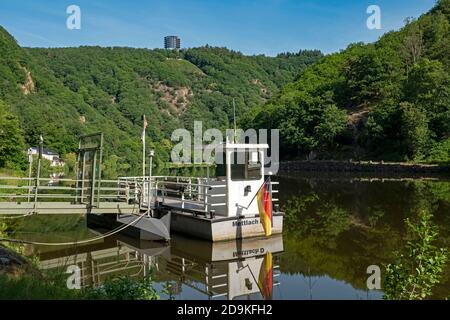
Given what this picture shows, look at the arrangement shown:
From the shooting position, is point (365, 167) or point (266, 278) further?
point (365, 167)

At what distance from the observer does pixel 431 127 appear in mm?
70125

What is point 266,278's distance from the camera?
12664 mm

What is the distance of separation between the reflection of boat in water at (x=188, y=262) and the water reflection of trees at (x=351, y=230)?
958 mm

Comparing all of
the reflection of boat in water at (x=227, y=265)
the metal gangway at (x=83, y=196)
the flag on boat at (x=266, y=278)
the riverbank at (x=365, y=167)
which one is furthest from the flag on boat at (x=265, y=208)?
the riverbank at (x=365, y=167)

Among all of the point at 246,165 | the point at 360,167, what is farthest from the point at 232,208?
the point at 360,167

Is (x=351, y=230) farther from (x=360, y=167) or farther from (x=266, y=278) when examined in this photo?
(x=360, y=167)

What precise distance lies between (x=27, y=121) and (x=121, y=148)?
28.0m

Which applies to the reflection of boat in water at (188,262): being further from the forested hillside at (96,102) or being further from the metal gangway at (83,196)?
the forested hillside at (96,102)

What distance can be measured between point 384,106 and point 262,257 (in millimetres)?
67513

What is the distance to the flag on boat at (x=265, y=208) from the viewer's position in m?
16.6

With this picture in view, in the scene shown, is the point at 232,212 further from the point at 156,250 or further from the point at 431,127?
the point at 431,127
